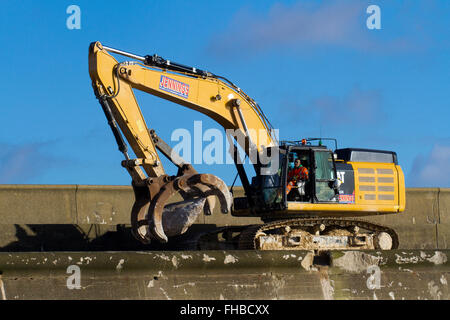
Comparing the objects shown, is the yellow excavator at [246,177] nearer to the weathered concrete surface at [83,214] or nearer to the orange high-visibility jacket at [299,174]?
the orange high-visibility jacket at [299,174]

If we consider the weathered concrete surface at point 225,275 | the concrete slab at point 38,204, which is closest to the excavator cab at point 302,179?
the weathered concrete surface at point 225,275

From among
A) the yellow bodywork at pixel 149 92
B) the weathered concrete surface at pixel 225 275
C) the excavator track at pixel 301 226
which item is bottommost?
the weathered concrete surface at pixel 225 275

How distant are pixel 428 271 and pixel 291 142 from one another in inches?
170

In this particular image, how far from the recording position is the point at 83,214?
16.6 meters

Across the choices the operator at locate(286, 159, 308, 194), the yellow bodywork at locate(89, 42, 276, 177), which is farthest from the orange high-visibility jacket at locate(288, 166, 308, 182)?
the yellow bodywork at locate(89, 42, 276, 177)

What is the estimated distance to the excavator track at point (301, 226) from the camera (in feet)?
46.3

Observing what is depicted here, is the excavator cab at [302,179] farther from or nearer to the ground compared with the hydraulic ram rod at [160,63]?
nearer to the ground

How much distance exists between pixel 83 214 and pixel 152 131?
10.8ft

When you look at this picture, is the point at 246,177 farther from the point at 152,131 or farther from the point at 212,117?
the point at 152,131

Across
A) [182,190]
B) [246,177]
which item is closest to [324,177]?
[246,177]

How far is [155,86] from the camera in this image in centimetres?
1382

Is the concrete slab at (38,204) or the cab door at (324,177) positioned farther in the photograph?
the concrete slab at (38,204)

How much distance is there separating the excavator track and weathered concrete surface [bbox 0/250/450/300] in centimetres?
302

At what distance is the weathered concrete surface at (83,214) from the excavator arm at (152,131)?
248cm
